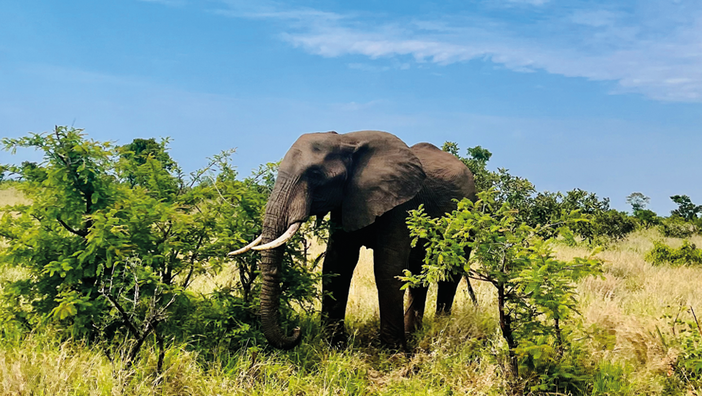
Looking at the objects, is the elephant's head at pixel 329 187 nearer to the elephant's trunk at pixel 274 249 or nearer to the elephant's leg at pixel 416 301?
the elephant's trunk at pixel 274 249

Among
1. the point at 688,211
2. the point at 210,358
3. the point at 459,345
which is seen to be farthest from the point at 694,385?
the point at 688,211

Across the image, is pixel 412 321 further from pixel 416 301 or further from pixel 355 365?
pixel 355 365

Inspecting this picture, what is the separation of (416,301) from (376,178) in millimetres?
2588

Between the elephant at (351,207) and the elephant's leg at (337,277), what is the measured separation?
0.05ft

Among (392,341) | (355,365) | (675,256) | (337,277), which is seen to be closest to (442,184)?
(337,277)

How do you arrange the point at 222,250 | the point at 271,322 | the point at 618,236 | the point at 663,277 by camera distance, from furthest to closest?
the point at 618,236, the point at 663,277, the point at 222,250, the point at 271,322

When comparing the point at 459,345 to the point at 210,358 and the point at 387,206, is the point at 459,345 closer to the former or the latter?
the point at 387,206

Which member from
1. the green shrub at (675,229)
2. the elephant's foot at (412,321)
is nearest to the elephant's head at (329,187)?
the elephant's foot at (412,321)

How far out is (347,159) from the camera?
735 centimetres

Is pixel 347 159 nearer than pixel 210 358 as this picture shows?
No

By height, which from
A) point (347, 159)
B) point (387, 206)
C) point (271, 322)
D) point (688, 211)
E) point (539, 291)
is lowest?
point (271, 322)

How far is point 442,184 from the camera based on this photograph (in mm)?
8562

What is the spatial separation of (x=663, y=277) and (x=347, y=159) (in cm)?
1020

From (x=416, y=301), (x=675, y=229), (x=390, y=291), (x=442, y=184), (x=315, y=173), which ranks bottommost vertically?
(x=416, y=301)
